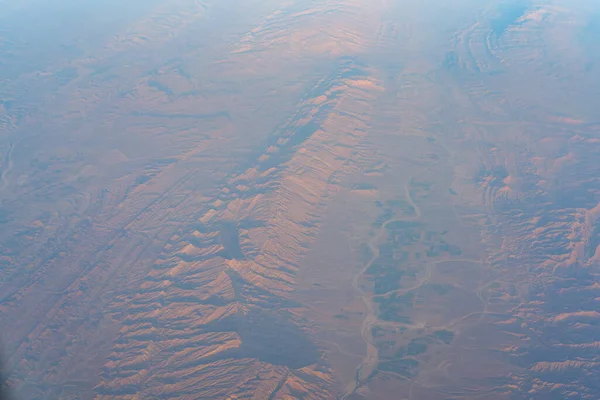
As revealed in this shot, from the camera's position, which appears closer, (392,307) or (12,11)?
(392,307)

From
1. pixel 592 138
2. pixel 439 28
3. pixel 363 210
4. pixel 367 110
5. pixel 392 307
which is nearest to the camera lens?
pixel 392 307

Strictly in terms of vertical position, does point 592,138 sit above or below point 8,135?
above

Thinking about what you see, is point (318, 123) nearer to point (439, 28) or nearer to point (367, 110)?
point (367, 110)

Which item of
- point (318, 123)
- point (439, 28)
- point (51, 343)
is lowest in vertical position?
point (51, 343)

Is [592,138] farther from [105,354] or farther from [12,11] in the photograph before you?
→ [12,11]

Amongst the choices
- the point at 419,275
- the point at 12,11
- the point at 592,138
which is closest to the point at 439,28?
the point at 592,138

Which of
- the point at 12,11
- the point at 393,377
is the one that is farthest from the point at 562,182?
the point at 12,11

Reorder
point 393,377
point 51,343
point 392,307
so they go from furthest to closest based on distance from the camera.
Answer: point 392,307
point 51,343
point 393,377

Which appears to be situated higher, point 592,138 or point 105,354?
point 592,138

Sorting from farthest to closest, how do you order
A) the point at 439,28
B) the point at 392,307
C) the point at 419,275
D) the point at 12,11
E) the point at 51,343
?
the point at 12,11 → the point at 439,28 → the point at 419,275 → the point at 392,307 → the point at 51,343
